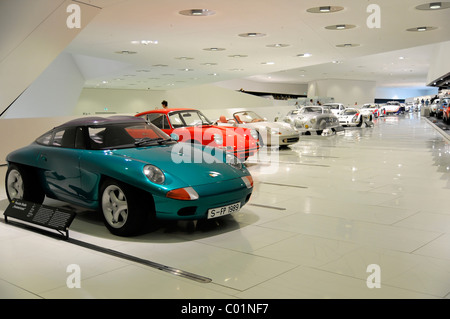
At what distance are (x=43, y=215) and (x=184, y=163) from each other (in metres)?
1.69

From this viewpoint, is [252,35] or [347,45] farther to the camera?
[347,45]

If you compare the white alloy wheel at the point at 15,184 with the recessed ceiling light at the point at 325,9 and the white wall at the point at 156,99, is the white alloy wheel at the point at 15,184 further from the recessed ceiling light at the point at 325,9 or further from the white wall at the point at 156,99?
the white wall at the point at 156,99

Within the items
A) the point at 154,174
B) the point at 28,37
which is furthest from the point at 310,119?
the point at 154,174

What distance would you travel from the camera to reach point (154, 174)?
4594 millimetres

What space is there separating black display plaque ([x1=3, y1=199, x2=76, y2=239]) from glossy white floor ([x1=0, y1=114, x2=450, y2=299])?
0.16 metres

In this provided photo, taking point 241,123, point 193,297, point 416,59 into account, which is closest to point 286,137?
point 241,123

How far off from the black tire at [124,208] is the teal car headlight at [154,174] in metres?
0.17

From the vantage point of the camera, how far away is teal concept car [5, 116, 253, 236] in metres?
4.53

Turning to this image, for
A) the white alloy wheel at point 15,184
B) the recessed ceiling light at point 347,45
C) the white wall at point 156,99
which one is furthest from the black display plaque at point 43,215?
the white wall at point 156,99

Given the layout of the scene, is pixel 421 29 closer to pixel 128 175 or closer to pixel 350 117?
pixel 128 175

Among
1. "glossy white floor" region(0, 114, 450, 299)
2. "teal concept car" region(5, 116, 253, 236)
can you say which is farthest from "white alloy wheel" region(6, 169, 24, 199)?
"glossy white floor" region(0, 114, 450, 299)

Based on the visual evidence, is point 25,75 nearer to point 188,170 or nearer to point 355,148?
point 188,170

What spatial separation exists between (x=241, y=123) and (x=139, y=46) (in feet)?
16.8

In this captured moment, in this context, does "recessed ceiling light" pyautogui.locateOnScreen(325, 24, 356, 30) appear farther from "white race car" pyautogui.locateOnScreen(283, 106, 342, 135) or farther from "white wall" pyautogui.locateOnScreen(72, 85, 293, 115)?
"white wall" pyautogui.locateOnScreen(72, 85, 293, 115)
